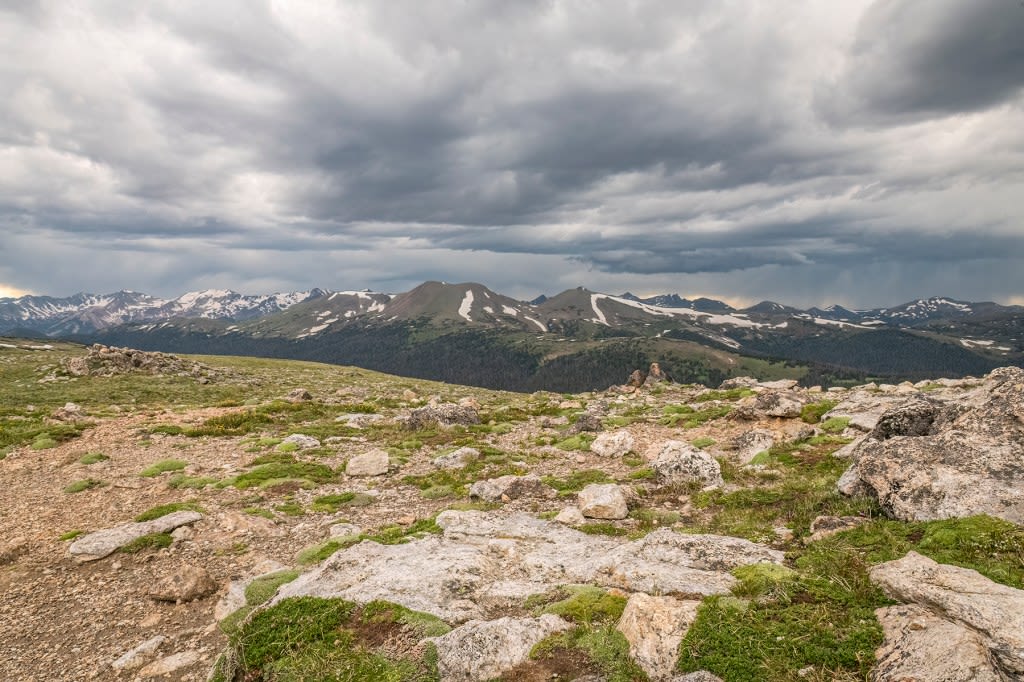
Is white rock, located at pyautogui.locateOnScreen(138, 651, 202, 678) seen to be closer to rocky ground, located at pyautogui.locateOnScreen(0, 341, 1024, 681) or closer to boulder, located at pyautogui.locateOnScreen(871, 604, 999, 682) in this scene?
rocky ground, located at pyautogui.locateOnScreen(0, 341, 1024, 681)

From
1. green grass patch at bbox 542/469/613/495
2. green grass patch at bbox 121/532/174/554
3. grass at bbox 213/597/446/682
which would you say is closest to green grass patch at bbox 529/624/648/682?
grass at bbox 213/597/446/682

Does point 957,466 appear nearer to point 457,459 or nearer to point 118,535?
point 457,459

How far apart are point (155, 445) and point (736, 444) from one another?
30331 millimetres

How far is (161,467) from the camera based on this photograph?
22141 millimetres

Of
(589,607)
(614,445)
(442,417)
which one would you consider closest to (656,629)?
(589,607)

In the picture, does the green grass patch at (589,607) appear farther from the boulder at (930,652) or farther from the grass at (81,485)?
the grass at (81,485)

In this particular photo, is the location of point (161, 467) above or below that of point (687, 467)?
below

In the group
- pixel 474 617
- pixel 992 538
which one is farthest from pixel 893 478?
pixel 474 617

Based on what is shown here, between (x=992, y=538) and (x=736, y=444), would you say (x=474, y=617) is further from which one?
(x=736, y=444)

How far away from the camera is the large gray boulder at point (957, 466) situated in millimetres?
10898

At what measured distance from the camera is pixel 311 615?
9.02 metres

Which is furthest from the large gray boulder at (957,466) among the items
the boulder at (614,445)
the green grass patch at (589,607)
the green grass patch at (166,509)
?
the green grass patch at (166,509)

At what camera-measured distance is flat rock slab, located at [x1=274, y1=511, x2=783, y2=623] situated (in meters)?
9.55

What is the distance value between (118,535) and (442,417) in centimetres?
1901
